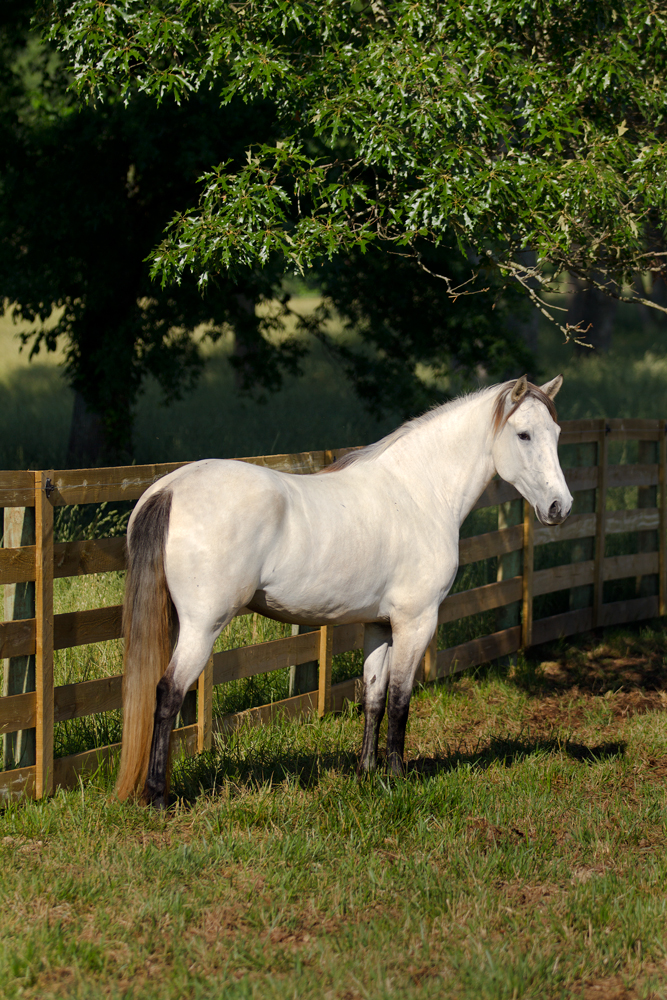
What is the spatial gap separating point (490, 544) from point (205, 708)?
9.55ft

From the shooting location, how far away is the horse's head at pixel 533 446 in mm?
4352

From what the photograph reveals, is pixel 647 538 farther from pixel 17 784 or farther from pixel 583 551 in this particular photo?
pixel 17 784

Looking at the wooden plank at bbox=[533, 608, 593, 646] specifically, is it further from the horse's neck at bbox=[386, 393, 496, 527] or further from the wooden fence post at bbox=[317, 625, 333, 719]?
the horse's neck at bbox=[386, 393, 496, 527]

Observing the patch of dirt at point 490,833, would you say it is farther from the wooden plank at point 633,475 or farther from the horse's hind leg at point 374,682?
the wooden plank at point 633,475

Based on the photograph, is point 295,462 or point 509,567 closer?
point 295,462

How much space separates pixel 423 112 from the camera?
17.2 ft

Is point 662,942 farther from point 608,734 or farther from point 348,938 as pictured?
point 608,734

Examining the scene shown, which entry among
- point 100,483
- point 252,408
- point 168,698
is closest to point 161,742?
point 168,698

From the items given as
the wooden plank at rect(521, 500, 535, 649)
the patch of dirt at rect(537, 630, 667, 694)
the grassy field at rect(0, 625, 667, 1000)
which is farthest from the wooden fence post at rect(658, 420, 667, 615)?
the grassy field at rect(0, 625, 667, 1000)

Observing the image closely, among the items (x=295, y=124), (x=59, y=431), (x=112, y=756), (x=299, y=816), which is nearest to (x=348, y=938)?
(x=299, y=816)

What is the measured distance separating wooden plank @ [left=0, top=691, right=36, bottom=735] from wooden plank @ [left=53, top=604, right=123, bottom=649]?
280mm

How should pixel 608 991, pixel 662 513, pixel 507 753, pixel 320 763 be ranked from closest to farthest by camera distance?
pixel 608 991 < pixel 320 763 < pixel 507 753 < pixel 662 513

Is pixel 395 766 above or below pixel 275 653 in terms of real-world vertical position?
below

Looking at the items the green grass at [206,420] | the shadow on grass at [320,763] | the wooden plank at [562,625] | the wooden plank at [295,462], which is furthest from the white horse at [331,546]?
the green grass at [206,420]
